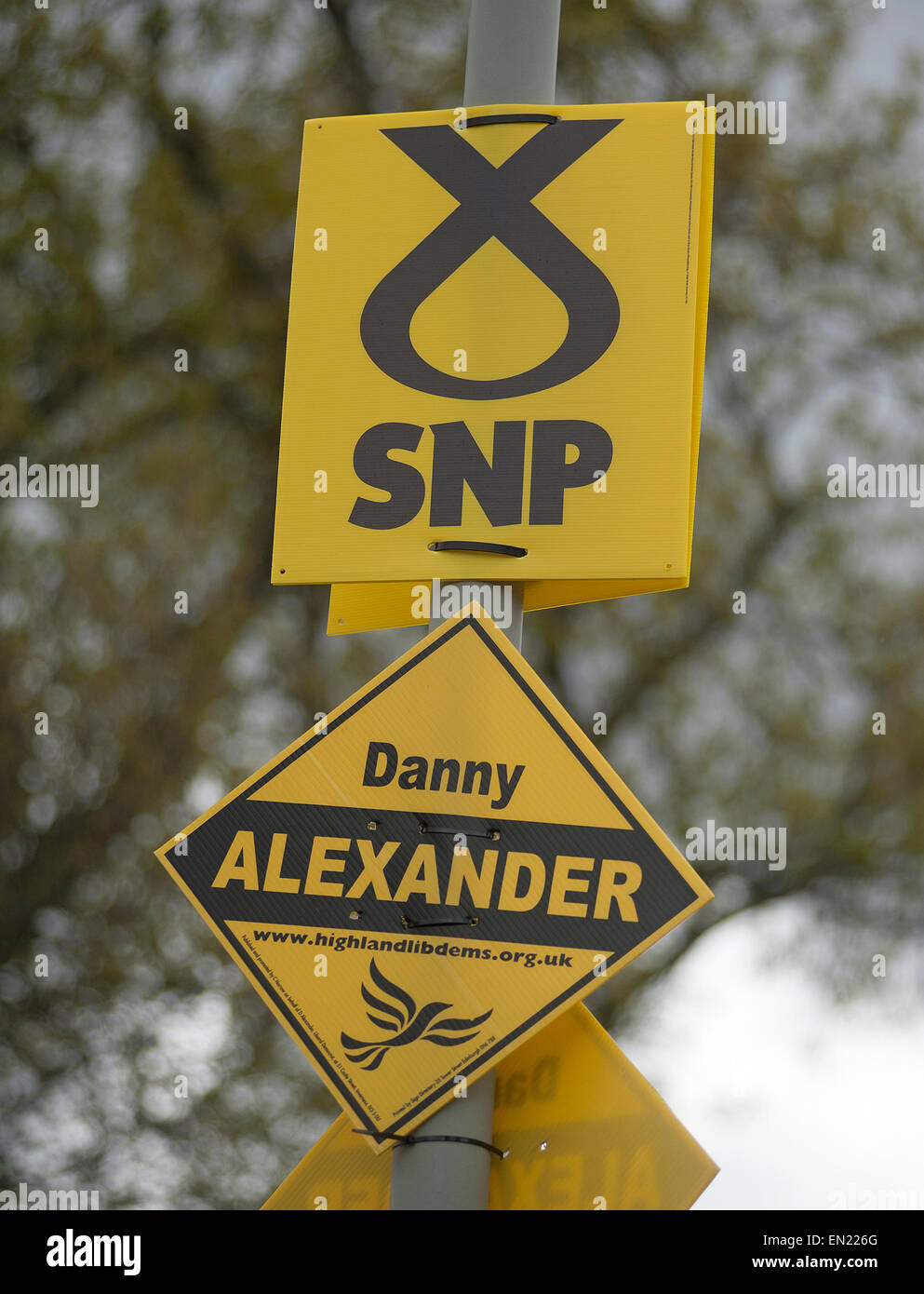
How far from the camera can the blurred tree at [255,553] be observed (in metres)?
8.17

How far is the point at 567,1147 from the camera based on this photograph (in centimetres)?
274

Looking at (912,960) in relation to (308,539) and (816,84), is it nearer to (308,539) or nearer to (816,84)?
(816,84)

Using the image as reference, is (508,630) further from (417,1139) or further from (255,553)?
(255,553)

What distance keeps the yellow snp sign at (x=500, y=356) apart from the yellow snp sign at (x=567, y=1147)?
949mm

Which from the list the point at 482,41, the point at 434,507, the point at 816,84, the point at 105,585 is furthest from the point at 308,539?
the point at 816,84

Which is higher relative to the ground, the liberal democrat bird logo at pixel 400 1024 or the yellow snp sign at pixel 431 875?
the yellow snp sign at pixel 431 875

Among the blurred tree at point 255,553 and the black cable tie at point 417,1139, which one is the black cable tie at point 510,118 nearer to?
the black cable tie at point 417,1139

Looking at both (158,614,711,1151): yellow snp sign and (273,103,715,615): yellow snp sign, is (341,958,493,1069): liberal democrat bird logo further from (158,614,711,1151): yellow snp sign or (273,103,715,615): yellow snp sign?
(273,103,715,615): yellow snp sign

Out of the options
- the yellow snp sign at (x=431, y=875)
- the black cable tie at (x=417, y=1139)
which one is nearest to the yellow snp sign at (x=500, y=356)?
the yellow snp sign at (x=431, y=875)

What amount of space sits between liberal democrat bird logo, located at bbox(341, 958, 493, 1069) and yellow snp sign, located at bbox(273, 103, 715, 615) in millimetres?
844

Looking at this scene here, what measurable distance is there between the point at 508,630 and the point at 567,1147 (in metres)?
1.02

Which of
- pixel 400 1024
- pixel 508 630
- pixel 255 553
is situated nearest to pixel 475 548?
pixel 508 630

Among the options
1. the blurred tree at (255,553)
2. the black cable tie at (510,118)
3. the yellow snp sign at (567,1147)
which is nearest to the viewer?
the yellow snp sign at (567,1147)

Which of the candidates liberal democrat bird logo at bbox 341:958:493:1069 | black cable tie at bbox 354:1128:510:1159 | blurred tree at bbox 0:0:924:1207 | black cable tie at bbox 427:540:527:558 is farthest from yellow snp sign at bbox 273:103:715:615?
blurred tree at bbox 0:0:924:1207
